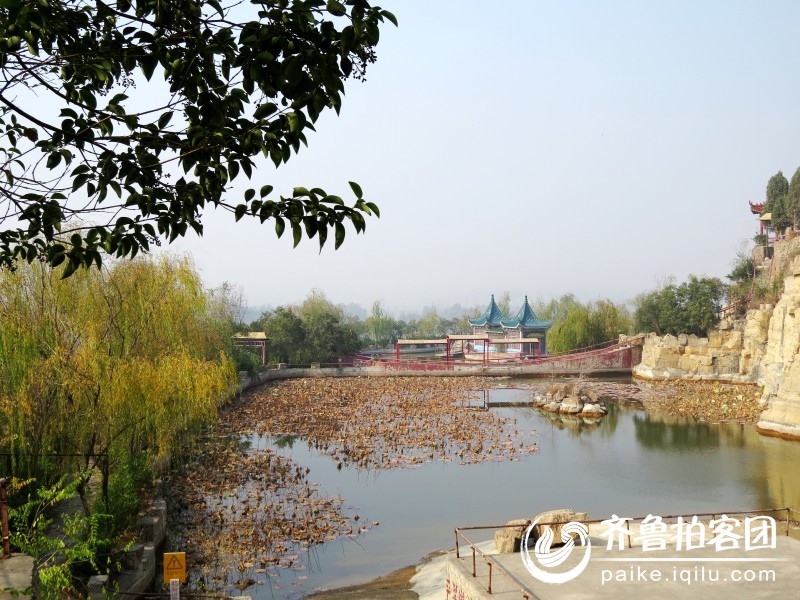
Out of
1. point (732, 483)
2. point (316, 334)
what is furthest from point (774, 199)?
point (732, 483)

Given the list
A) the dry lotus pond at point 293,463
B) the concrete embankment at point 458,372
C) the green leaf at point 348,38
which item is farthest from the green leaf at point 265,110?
the concrete embankment at point 458,372

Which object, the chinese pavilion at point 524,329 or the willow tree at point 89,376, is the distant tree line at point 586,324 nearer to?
the chinese pavilion at point 524,329

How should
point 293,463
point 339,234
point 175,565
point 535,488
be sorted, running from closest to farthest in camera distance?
point 339,234
point 175,565
point 535,488
point 293,463

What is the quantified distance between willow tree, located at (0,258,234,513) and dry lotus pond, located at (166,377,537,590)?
1.62 metres

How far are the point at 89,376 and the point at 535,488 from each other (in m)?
9.07

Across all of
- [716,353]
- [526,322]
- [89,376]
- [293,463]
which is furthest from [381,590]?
[526,322]

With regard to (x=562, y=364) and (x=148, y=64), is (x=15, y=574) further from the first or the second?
(x=562, y=364)

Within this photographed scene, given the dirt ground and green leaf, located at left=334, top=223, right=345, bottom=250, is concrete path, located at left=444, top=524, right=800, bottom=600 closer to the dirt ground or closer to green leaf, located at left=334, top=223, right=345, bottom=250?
the dirt ground

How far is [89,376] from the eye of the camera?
9.37 m

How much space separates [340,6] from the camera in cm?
236

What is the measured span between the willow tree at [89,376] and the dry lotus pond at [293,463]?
1621mm

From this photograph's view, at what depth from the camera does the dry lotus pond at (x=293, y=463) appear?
1048 cm

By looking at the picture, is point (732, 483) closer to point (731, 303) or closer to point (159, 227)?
point (159, 227)

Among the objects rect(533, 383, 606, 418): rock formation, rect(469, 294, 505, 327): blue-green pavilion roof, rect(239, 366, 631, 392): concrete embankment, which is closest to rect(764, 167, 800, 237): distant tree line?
rect(239, 366, 631, 392): concrete embankment
